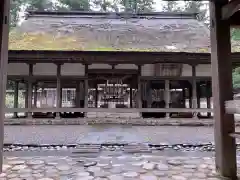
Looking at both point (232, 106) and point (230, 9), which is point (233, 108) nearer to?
point (232, 106)

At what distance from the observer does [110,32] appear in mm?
13242

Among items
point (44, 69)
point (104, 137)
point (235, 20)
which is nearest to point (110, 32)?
point (44, 69)

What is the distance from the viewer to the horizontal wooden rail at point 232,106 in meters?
2.79

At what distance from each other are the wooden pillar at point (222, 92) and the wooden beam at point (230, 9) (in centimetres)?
8

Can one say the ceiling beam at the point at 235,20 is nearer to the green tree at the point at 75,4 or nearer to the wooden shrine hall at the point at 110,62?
the wooden shrine hall at the point at 110,62

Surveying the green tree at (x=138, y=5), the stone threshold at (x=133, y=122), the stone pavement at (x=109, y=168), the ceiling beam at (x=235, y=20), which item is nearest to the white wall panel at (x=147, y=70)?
the stone threshold at (x=133, y=122)

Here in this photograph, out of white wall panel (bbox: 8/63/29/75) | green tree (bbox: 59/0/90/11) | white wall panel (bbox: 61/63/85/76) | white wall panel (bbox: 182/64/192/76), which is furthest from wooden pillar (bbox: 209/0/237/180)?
green tree (bbox: 59/0/90/11)

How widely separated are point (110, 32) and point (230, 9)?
10631 mm

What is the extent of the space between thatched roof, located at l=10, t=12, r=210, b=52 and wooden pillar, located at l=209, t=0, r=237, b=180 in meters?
7.81

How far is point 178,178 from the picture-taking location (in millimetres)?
3043

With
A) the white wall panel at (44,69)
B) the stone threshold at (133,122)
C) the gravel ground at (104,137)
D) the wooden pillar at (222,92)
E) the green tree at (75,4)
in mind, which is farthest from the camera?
the green tree at (75,4)

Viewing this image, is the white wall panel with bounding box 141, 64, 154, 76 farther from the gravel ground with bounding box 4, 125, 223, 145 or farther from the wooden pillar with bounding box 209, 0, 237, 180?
the wooden pillar with bounding box 209, 0, 237, 180

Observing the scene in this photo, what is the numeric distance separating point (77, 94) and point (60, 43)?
10.7ft

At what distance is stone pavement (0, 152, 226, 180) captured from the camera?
3117 millimetres
